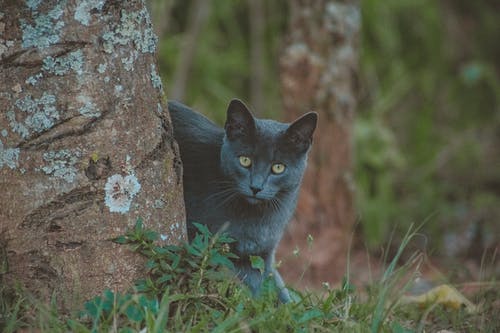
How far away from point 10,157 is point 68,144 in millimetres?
195

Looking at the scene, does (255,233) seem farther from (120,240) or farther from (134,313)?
(134,313)

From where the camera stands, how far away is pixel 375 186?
7.46 metres

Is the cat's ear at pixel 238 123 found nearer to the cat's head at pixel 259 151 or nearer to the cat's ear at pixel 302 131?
the cat's head at pixel 259 151

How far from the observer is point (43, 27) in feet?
7.92

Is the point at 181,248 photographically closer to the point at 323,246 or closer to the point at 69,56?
the point at 69,56

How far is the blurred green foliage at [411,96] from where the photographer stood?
7402 mm

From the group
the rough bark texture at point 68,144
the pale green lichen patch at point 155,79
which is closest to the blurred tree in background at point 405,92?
the pale green lichen patch at point 155,79

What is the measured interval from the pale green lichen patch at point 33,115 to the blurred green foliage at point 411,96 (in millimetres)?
4786

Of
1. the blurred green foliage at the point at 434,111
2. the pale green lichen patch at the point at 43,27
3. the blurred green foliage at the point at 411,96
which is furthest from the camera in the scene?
the blurred green foliage at the point at 434,111

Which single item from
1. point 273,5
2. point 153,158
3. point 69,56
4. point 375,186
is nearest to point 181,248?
point 153,158

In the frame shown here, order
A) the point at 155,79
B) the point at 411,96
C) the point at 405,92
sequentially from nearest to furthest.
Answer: the point at 155,79 → the point at 405,92 → the point at 411,96

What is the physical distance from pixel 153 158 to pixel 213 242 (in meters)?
0.39

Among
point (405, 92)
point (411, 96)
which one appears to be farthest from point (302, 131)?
point (411, 96)

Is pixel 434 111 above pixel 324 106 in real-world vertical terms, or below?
below
